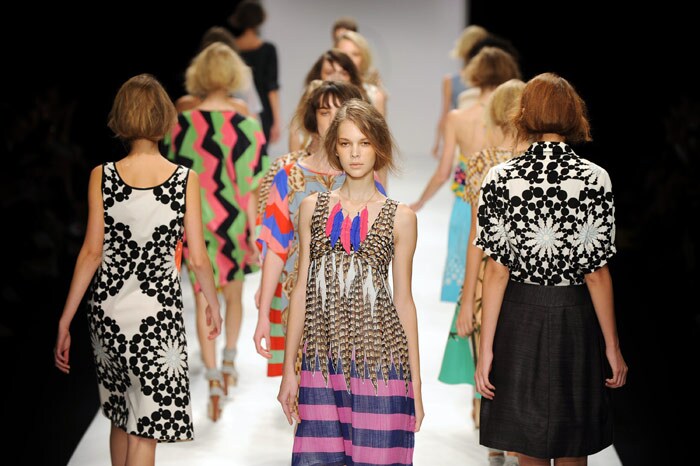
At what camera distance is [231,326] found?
4.67m

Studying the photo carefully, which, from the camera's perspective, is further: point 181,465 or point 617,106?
point 617,106

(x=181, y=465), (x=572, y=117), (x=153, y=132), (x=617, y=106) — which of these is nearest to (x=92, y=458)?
(x=181, y=465)

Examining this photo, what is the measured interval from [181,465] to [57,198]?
3.51 metres

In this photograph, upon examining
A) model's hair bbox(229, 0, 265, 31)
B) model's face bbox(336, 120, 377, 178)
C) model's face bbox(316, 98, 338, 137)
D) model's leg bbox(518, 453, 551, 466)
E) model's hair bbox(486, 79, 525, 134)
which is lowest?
model's leg bbox(518, 453, 551, 466)

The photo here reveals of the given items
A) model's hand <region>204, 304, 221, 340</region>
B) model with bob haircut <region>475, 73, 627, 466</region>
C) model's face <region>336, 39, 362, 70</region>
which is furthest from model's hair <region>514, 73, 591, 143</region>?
model's face <region>336, 39, 362, 70</region>

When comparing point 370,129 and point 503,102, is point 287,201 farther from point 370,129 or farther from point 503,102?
point 503,102

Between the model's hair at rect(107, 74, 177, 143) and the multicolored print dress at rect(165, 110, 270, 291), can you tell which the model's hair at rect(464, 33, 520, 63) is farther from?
the model's hair at rect(107, 74, 177, 143)

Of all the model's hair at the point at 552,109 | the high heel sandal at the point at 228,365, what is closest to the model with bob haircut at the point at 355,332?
the model's hair at the point at 552,109

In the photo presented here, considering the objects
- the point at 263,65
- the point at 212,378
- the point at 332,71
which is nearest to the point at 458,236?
the point at 332,71

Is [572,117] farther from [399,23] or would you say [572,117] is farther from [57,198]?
[399,23]

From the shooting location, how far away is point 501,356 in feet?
9.75

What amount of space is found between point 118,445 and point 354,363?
2.88ft

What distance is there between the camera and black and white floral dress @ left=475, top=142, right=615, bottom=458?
→ 9.31 ft

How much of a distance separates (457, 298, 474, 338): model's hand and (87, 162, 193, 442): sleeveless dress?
781 mm
